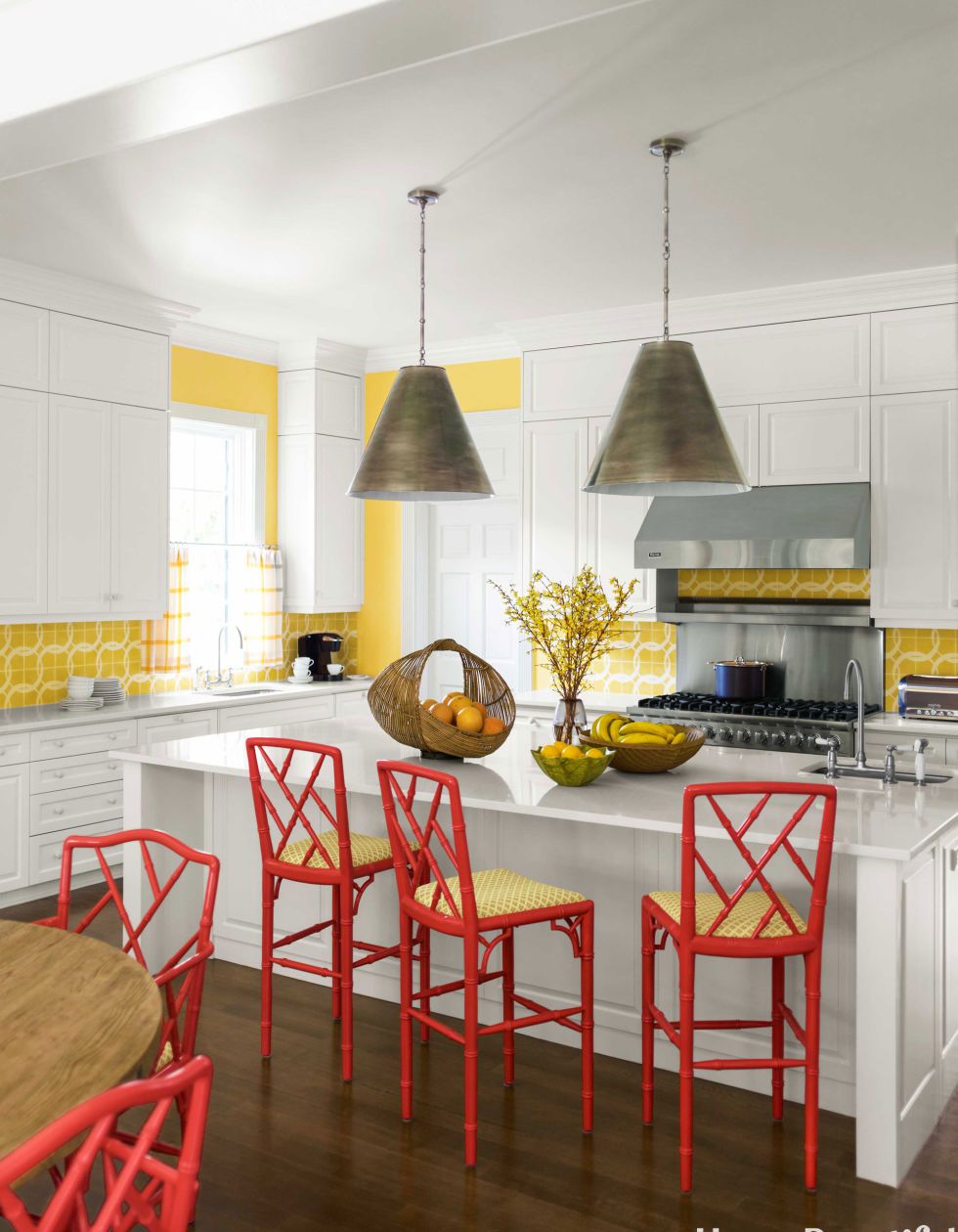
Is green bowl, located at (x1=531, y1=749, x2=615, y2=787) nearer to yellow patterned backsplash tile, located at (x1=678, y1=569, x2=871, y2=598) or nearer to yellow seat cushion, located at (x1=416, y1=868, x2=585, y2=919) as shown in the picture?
yellow seat cushion, located at (x1=416, y1=868, x2=585, y2=919)

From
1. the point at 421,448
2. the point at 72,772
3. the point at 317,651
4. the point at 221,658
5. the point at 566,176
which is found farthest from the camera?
the point at 317,651

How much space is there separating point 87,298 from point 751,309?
311 cm

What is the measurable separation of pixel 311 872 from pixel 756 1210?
56.6 inches

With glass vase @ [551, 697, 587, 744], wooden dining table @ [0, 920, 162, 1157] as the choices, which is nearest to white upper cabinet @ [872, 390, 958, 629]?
glass vase @ [551, 697, 587, 744]

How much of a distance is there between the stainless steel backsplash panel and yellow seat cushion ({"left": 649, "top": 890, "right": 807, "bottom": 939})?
2.79 m

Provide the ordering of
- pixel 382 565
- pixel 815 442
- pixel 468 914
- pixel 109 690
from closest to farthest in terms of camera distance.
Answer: pixel 468 914 → pixel 815 442 → pixel 109 690 → pixel 382 565

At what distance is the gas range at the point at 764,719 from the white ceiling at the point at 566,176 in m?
1.94

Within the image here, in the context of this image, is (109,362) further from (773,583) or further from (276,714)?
(773,583)

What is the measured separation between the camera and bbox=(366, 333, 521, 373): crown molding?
6488 mm

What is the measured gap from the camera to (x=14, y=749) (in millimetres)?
4898

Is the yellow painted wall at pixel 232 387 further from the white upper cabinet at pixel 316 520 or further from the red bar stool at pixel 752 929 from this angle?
the red bar stool at pixel 752 929

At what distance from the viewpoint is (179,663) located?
6.29 meters

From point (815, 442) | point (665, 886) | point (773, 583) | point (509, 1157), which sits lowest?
point (509, 1157)

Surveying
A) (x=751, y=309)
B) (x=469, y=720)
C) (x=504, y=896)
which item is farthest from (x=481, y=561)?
(x=504, y=896)
